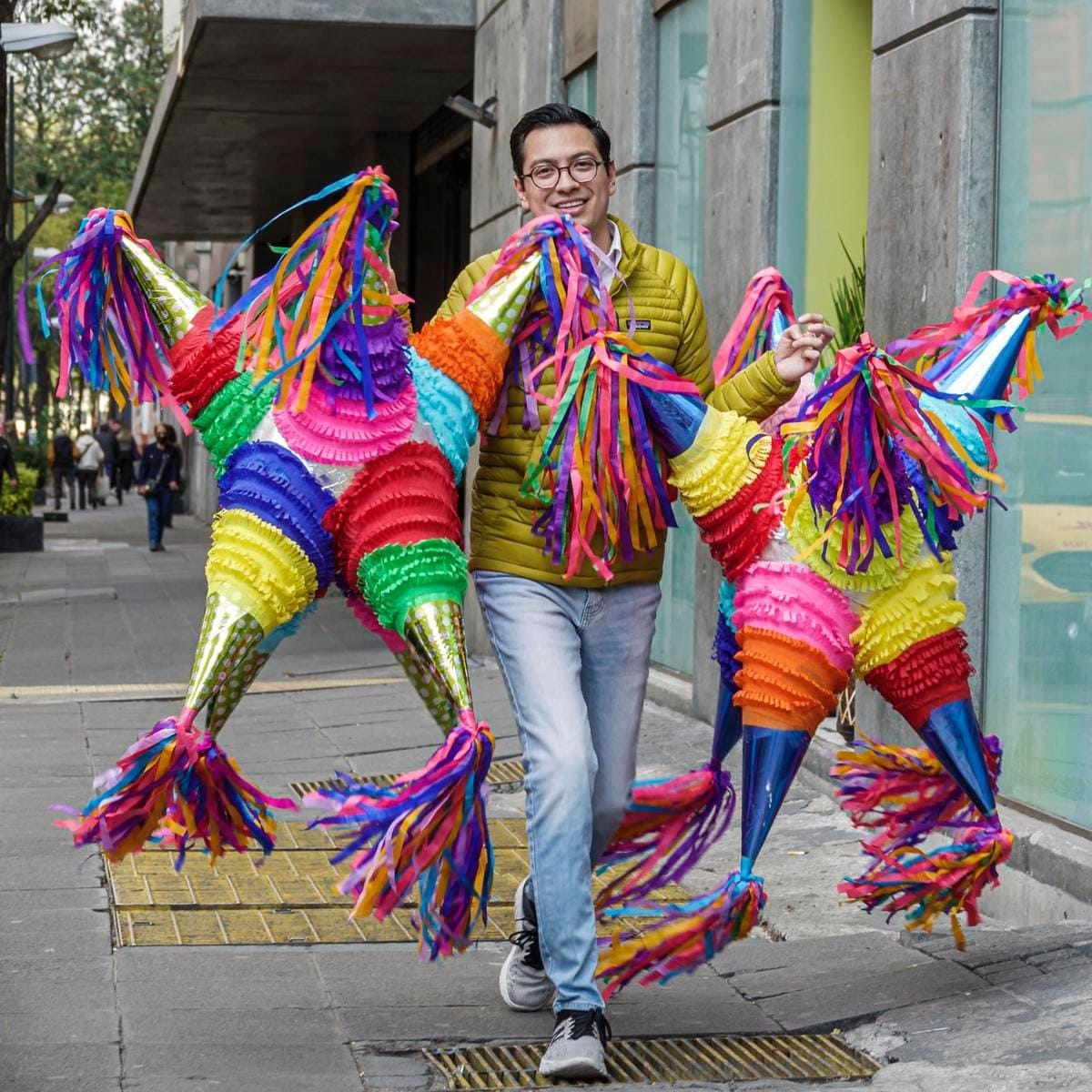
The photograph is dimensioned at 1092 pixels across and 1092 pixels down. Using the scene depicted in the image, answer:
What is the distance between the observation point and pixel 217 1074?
3.97 meters

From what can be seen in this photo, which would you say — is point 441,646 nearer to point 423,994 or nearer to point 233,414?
point 233,414

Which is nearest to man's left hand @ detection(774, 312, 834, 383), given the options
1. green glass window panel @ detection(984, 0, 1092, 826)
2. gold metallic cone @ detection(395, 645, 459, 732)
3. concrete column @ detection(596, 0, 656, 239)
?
gold metallic cone @ detection(395, 645, 459, 732)

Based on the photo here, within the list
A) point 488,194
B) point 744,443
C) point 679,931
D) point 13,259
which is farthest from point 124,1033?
point 13,259

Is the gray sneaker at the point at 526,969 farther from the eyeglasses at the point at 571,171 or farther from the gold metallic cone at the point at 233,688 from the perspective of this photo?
the eyeglasses at the point at 571,171

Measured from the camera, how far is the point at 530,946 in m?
4.39

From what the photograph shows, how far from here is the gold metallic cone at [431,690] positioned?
157 inches

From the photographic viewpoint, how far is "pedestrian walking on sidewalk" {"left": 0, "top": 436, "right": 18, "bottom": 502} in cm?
2308

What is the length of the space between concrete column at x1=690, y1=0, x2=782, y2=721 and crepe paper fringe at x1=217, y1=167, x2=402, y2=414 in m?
4.33

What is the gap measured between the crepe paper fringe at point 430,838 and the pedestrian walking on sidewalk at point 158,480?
1890 centimetres

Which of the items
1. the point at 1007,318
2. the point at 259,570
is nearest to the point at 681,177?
the point at 1007,318

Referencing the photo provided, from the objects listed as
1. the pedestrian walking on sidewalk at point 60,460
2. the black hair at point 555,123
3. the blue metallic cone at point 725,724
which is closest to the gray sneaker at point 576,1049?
the blue metallic cone at point 725,724

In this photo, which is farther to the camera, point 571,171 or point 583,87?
point 583,87

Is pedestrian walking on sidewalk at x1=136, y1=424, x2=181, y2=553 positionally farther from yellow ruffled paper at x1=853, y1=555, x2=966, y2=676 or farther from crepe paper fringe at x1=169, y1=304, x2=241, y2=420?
yellow ruffled paper at x1=853, y1=555, x2=966, y2=676

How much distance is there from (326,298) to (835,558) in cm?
123
